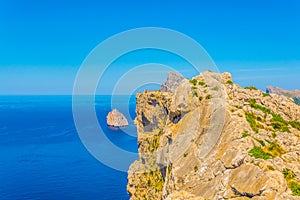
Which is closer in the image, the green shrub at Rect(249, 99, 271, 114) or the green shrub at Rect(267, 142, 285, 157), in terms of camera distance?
the green shrub at Rect(267, 142, 285, 157)

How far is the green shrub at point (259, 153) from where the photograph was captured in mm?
21212

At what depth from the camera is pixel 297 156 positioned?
23047 millimetres

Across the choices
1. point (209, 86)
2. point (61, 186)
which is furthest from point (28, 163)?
point (209, 86)

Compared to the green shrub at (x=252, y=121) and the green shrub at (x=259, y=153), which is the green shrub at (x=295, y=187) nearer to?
the green shrub at (x=259, y=153)

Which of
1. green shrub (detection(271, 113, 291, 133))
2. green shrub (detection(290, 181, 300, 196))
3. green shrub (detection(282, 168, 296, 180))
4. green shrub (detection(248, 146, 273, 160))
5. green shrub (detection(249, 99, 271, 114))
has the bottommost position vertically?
green shrub (detection(290, 181, 300, 196))

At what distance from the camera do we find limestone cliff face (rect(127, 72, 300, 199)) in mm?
19438

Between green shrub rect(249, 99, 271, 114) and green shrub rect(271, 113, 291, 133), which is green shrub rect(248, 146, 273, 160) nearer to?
green shrub rect(271, 113, 291, 133)

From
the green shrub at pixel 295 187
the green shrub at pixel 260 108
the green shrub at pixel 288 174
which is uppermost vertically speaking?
the green shrub at pixel 260 108

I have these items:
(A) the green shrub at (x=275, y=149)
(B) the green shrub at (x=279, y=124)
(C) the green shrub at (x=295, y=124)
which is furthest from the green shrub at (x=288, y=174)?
(C) the green shrub at (x=295, y=124)

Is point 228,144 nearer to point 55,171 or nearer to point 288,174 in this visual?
point 288,174

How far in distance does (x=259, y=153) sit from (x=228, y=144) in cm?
329

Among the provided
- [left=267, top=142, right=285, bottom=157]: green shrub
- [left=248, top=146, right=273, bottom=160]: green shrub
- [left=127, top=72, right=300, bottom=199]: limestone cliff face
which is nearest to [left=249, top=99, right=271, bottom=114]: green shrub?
[left=127, top=72, right=300, bottom=199]: limestone cliff face

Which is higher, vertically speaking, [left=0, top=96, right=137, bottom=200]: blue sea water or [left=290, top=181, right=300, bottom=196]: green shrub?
[left=0, top=96, right=137, bottom=200]: blue sea water

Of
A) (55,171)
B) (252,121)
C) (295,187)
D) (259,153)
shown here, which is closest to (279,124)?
(252,121)
